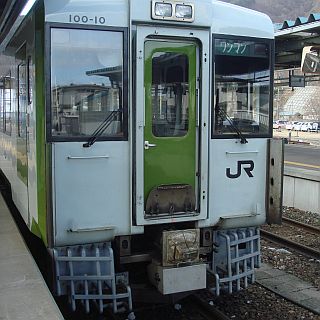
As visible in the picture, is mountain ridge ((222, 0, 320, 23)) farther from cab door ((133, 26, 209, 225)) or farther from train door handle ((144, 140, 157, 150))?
train door handle ((144, 140, 157, 150))

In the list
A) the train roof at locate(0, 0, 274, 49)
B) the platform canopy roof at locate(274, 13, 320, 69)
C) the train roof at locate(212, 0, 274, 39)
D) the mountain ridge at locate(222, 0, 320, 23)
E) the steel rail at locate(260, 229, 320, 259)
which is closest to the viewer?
the train roof at locate(0, 0, 274, 49)

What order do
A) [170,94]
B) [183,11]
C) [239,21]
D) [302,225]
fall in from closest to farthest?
1. [183,11]
2. [170,94]
3. [239,21]
4. [302,225]

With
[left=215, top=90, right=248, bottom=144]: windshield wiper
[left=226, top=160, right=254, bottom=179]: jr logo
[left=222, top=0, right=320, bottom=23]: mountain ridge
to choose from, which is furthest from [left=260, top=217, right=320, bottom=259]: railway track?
[left=222, top=0, right=320, bottom=23]: mountain ridge

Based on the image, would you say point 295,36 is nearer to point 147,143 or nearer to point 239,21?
point 239,21

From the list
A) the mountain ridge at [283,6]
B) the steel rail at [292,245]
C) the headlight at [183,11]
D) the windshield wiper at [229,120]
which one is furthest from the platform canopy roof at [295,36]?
the mountain ridge at [283,6]

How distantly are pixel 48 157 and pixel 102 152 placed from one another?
492 mm

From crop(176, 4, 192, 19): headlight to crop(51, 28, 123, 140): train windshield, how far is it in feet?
1.93

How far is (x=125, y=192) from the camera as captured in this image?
4.58 m

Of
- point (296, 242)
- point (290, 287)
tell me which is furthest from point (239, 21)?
point (296, 242)

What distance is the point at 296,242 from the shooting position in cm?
845

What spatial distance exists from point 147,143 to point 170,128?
291 millimetres

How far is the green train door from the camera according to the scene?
4582mm

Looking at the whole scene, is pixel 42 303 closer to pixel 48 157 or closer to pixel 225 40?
pixel 48 157

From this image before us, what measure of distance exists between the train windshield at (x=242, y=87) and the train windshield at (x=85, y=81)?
104 cm
